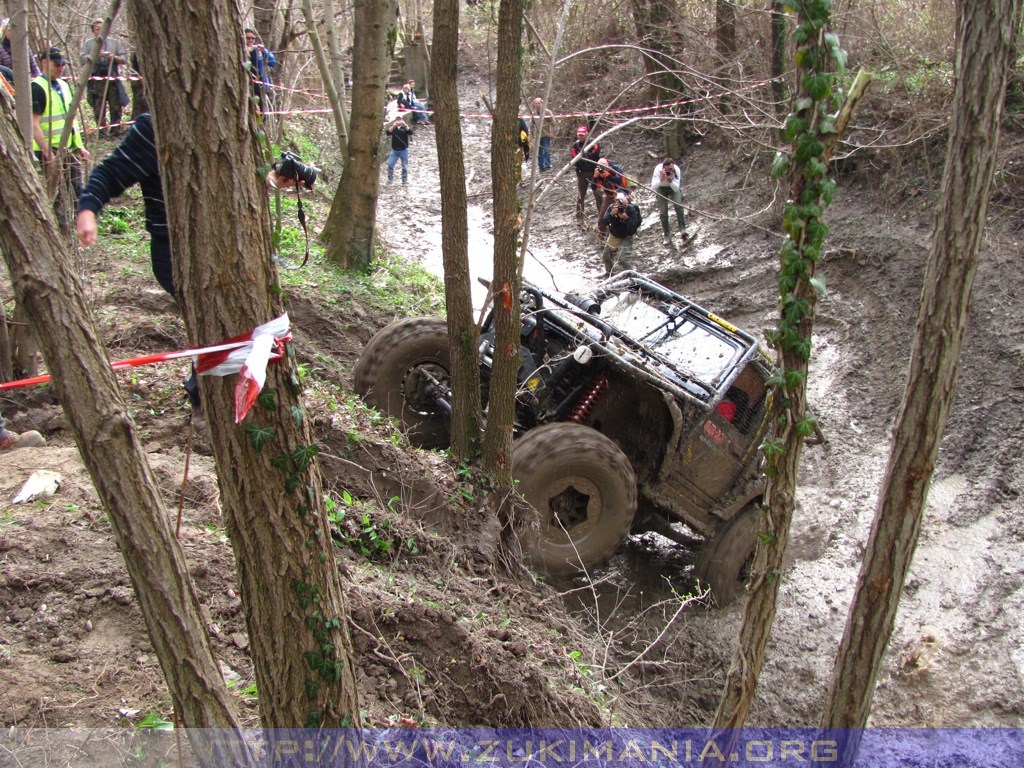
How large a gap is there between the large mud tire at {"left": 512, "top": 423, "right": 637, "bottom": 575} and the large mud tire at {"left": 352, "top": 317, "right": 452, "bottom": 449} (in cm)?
107

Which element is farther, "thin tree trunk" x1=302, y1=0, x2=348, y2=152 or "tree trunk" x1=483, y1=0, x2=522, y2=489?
"thin tree trunk" x1=302, y1=0, x2=348, y2=152

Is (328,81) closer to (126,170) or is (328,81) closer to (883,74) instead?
(126,170)

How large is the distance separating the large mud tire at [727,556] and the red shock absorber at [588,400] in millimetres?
1391

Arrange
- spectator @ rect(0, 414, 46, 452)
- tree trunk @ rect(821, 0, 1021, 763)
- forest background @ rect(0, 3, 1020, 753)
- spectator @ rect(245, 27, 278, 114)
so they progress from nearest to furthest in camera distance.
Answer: tree trunk @ rect(821, 0, 1021, 763), spectator @ rect(0, 414, 46, 452), spectator @ rect(245, 27, 278, 114), forest background @ rect(0, 3, 1020, 753)

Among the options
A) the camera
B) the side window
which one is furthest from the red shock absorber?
the camera

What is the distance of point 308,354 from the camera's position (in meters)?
7.62

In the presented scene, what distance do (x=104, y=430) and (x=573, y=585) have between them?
449 centimetres

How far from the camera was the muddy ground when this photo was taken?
3861mm

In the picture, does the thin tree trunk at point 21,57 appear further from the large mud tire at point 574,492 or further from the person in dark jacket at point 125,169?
the large mud tire at point 574,492

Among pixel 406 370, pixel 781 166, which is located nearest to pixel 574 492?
pixel 406 370

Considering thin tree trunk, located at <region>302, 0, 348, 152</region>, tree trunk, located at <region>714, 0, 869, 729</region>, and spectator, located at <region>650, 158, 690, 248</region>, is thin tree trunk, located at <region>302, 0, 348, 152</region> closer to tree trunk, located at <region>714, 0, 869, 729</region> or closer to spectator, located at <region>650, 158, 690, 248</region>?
spectator, located at <region>650, 158, 690, 248</region>

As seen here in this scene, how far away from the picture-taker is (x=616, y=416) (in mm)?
6719

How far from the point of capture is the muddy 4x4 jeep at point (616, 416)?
5.90 m

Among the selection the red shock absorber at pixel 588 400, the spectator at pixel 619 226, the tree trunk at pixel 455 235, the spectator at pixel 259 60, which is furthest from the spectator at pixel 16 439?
the spectator at pixel 619 226
